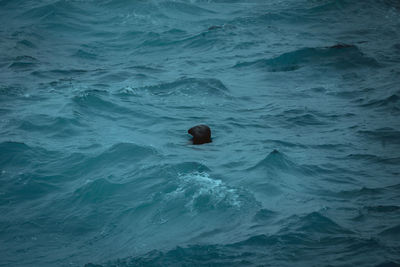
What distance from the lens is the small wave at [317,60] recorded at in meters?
12.5

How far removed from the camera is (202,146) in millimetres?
8141

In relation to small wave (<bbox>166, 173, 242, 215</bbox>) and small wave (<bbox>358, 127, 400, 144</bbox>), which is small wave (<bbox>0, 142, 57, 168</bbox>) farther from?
small wave (<bbox>358, 127, 400, 144</bbox>)

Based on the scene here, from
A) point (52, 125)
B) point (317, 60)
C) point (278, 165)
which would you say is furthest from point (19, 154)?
point (317, 60)

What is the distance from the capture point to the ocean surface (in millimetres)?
5379

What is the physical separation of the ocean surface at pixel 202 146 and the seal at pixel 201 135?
16cm

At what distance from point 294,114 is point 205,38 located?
7.26m

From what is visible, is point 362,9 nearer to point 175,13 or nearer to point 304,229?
point 175,13

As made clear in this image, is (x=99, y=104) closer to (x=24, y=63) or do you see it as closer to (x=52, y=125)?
(x=52, y=125)

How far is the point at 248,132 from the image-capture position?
349 inches

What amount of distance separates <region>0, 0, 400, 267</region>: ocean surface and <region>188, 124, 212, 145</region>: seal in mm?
161

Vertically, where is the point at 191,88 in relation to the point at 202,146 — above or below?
above

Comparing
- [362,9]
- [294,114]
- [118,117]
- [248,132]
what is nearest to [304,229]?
[248,132]

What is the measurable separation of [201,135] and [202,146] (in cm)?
25

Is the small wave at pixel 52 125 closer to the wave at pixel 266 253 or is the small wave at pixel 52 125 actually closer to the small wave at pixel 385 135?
the wave at pixel 266 253
